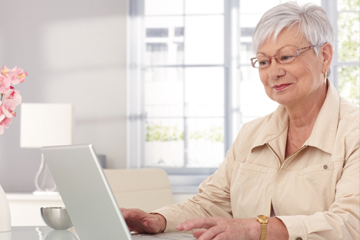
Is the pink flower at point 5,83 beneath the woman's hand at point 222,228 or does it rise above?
above

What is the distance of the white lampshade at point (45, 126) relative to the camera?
3318mm

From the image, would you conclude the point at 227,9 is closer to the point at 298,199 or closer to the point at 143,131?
the point at 143,131

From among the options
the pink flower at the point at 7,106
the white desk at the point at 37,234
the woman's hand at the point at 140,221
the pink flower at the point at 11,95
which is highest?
the pink flower at the point at 11,95

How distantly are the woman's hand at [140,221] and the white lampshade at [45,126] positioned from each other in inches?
80.9

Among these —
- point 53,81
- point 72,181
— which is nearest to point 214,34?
point 53,81

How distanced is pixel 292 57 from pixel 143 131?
2.60m

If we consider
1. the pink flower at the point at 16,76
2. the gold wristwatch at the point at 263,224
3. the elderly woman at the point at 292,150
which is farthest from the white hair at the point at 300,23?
the pink flower at the point at 16,76

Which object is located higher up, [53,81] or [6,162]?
[53,81]

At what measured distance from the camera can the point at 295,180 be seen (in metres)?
1.49

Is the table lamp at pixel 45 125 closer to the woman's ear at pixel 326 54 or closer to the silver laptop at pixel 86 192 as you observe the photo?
the woman's ear at pixel 326 54

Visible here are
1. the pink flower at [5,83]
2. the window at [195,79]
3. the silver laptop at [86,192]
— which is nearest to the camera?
the silver laptop at [86,192]

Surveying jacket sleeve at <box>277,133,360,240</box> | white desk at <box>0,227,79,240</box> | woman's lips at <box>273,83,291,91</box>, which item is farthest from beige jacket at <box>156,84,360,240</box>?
white desk at <box>0,227,79,240</box>

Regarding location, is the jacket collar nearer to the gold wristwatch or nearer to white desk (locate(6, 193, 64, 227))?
Answer: the gold wristwatch

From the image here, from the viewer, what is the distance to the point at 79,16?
13.4 ft
